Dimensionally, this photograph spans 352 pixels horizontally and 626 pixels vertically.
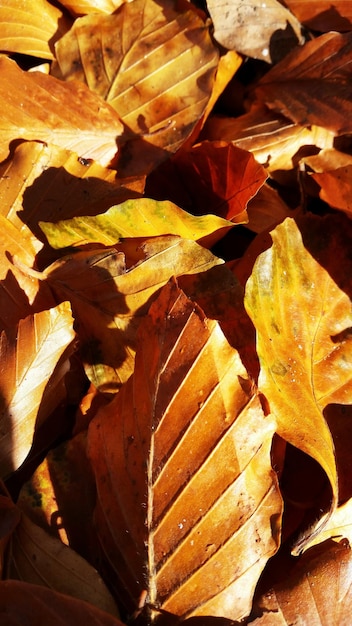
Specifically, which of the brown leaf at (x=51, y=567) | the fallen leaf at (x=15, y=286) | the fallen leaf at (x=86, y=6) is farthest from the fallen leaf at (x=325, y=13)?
the brown leaf at (x=51, y=567)

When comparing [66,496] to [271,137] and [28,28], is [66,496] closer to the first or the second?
[271,137]

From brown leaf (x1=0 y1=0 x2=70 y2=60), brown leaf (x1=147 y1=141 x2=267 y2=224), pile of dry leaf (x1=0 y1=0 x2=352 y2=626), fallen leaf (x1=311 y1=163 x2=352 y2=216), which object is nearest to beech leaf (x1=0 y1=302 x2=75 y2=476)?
pile of dry leaf (x1=0 y1=0 x2=352 y2=626)

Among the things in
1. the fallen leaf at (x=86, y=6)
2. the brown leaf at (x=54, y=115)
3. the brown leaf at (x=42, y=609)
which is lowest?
the brown leaf at (x=42, y=609)

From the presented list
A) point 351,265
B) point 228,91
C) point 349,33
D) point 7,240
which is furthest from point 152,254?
point 349,33

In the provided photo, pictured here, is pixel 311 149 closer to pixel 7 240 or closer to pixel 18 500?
pixel 7 240

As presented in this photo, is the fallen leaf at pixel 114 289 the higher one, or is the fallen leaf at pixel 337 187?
the fallen leaf at pixel 114 289

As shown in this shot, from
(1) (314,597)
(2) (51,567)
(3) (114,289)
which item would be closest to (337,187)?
(3) (114,289)

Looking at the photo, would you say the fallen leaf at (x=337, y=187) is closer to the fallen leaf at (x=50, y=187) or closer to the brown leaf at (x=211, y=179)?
the brown leaf at (x=211, y=179)
